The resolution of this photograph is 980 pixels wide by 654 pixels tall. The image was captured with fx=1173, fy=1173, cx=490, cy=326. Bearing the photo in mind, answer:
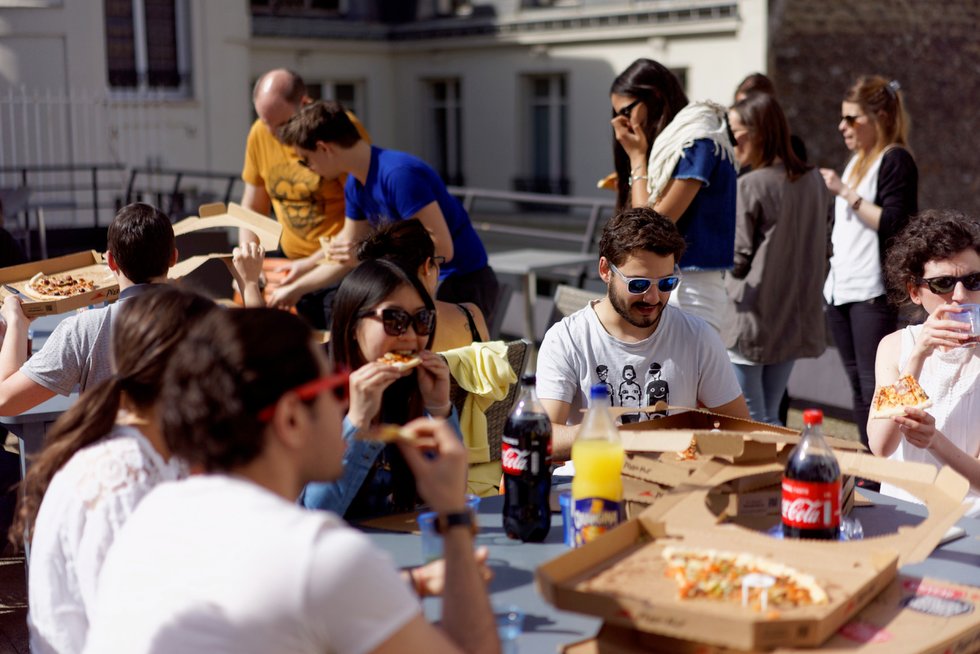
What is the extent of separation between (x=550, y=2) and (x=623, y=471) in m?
19.3

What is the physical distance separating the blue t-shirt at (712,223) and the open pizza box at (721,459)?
6.18ft

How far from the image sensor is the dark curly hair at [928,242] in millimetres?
3496

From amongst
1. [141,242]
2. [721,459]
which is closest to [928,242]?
[721,459]

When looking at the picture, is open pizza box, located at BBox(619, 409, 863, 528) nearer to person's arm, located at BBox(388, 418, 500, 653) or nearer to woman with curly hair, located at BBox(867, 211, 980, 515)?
woman with curly hair, located at BBox(867, 211, 980, 515)

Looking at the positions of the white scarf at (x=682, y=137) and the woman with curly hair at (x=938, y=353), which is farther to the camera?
the white scarf at (x=682, y=137)

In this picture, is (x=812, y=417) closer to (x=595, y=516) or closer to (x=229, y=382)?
(x=595, y=516)

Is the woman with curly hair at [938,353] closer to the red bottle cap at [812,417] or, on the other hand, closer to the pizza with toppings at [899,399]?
the pizza with toppings at [899,399]

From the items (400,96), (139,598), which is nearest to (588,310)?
(139,598)

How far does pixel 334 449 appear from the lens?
6.23ft

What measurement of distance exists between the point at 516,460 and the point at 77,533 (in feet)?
3.25

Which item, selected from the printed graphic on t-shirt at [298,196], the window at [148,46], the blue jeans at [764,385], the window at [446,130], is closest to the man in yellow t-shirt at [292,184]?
the printed graphic on t-shirt at [298,196]

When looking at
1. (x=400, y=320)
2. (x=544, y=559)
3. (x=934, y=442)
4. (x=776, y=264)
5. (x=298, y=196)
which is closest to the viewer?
(x=544, y=559)

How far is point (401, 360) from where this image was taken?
3123 mm

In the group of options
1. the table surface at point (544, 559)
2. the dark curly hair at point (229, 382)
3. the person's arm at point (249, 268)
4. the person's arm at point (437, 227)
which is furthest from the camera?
the person's arm at point (437, 227)
